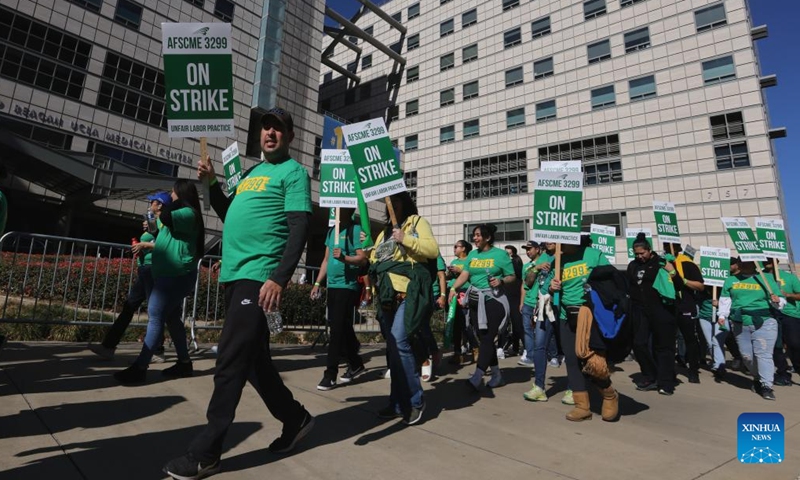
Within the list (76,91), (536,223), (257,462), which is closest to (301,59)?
(76,91)

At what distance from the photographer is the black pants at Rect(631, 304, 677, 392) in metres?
5.58

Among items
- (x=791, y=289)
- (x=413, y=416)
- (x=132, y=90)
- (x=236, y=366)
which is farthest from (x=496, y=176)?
(x=236, y=366)

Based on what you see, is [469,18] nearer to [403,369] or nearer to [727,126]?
[727,126]

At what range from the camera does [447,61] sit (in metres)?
36.9

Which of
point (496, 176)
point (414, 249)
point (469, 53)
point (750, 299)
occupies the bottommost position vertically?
point (750, 299)

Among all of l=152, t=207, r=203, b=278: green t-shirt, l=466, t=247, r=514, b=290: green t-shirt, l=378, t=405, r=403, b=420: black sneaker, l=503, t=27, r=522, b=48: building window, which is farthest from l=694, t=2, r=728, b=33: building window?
l=152, t=207, r=203, b=278: green t-shirt

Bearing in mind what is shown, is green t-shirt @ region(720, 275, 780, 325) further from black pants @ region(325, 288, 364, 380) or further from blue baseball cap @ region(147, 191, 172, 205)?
blue baseball cap @ region(147, 191, 172, 205)

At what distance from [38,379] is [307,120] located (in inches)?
1097

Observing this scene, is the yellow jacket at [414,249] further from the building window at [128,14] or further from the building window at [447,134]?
the building window at [447,134]

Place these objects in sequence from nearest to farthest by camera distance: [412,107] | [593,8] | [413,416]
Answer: [413,416]
[593,8]
[412,107]

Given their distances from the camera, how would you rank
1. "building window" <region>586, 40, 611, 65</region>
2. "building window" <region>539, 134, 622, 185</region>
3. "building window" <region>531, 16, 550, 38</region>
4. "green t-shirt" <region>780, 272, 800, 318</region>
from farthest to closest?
"building window" <region>531, 16, 550, 38</region> → "building window" <region>586, 40, 611, 65</region> → "building window" <region>539, 134, 622, 185</region> → "green t-shirt" <region>780, 272, 800, 318</region>

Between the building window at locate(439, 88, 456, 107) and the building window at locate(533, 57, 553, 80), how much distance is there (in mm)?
7119

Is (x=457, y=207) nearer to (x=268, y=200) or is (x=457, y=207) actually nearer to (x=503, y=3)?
(x=503, y=3)

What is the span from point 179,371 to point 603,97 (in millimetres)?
31510
